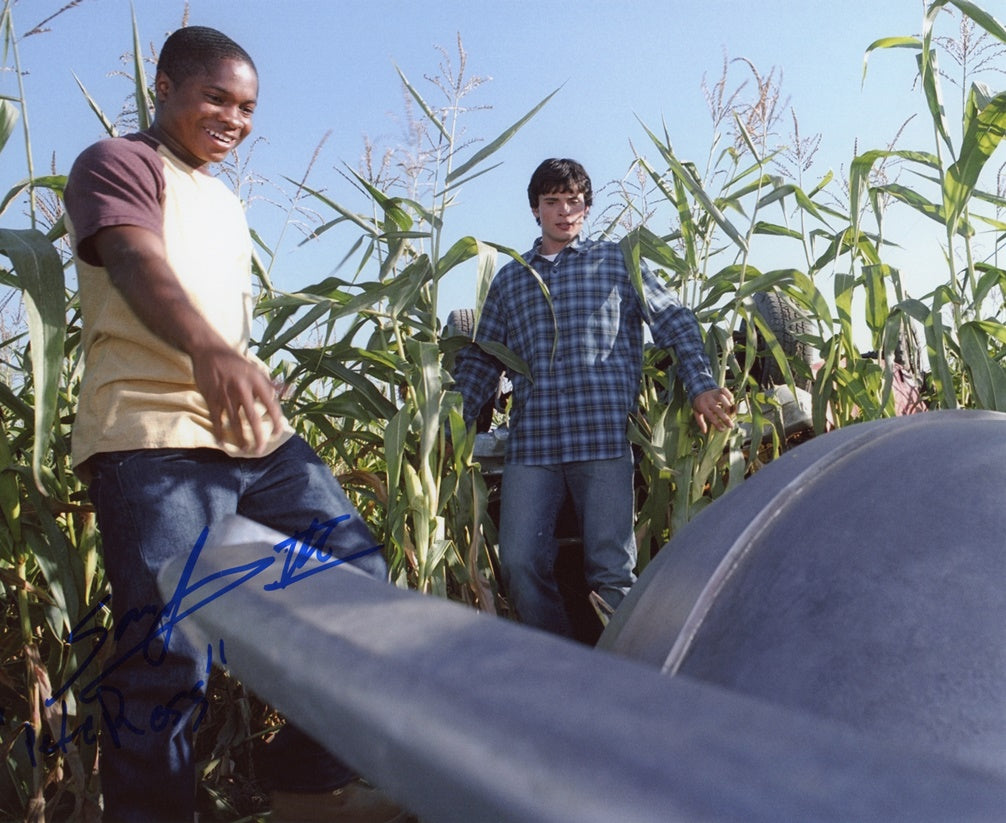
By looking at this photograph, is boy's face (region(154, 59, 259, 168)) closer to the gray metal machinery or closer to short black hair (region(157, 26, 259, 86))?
short black hair (region(157, 26, 259, 86))

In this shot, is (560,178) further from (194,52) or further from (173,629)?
(173,629)

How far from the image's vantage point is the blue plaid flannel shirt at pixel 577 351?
2436 millimetres

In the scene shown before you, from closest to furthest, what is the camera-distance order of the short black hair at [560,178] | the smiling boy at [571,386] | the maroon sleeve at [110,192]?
the maroon sleeve at [110,192] → the smiling boy at [571,386] → the short black hair at [560,178]

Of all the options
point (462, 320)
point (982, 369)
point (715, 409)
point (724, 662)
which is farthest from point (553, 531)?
point (724, 662)

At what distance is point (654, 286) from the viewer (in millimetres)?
2508

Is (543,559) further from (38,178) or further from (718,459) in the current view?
(38,178)

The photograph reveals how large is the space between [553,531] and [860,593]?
6.17 feet

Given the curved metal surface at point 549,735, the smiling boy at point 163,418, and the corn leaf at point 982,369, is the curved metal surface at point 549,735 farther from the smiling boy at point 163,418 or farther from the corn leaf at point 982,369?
the corn leaf at point 982,369

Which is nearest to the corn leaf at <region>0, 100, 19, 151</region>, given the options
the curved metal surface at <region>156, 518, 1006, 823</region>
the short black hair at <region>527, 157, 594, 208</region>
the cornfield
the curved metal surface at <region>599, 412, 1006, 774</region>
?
the cornfield

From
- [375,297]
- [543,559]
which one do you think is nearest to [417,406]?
[375,297]

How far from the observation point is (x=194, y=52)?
4.87ft

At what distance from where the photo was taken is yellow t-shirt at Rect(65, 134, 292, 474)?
52.6 inches

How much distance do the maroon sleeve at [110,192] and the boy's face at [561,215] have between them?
1395 millimetres

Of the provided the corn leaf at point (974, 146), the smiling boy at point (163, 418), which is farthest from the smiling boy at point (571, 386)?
the smiling boy at point (163, 418)
